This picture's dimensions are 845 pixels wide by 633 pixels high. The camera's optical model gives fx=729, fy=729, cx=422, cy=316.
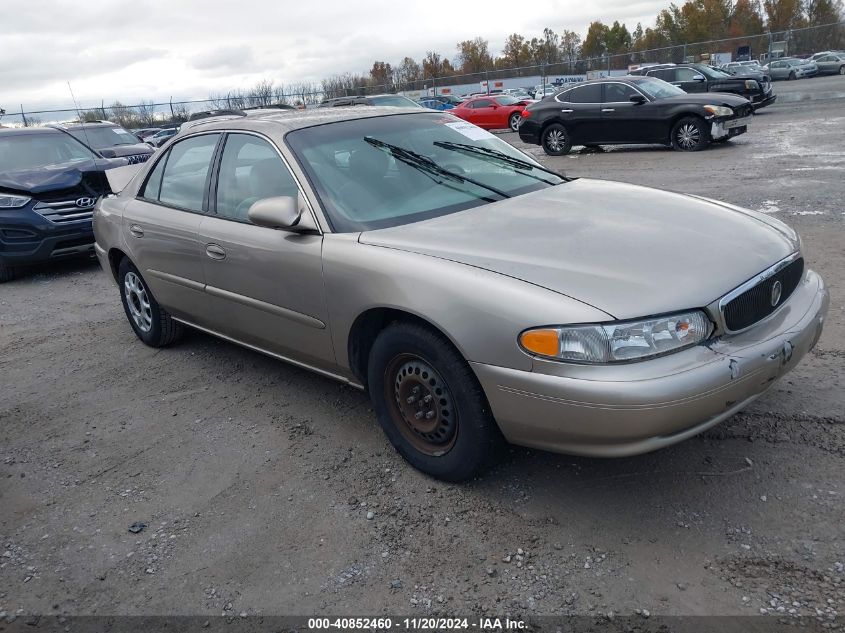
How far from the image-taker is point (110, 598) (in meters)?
2.78

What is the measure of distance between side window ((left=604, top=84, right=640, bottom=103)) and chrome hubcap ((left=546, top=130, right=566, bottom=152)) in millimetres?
1265

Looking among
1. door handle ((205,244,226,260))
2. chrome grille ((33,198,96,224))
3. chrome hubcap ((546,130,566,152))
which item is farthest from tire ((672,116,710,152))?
door handle ((205,244,226,260))

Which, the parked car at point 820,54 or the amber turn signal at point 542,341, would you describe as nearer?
the amber turn signal at point 542,341

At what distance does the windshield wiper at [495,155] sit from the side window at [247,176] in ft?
3.03

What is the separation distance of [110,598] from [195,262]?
215 cm

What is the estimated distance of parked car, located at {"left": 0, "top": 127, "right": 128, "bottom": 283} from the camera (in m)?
8.00

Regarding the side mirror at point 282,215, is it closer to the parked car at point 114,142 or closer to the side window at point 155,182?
the side window at point 155,182

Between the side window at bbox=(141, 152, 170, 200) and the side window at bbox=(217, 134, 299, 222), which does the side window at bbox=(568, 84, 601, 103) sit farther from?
the side window at bbox=(217, 134, 299, 222)

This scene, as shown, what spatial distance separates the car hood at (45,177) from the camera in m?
8.13

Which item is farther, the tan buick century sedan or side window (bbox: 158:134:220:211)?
side window (bbox: 158:134:220:211)

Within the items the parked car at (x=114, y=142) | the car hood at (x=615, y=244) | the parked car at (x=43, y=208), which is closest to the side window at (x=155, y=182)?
the car hood at (x=615, y=244)

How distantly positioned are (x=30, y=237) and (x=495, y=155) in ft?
19.6

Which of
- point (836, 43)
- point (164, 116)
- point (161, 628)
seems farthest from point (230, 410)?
point (836, 43)

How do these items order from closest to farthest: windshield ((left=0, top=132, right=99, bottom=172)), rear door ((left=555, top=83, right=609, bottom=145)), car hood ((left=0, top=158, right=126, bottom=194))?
car hood ((left=0, top=158, right=126, bottom=194)) → windshield ((left=0, top=132, right=99, bottom=172)) → rear door ((left=555, top=83, right=609, bottom=145))
